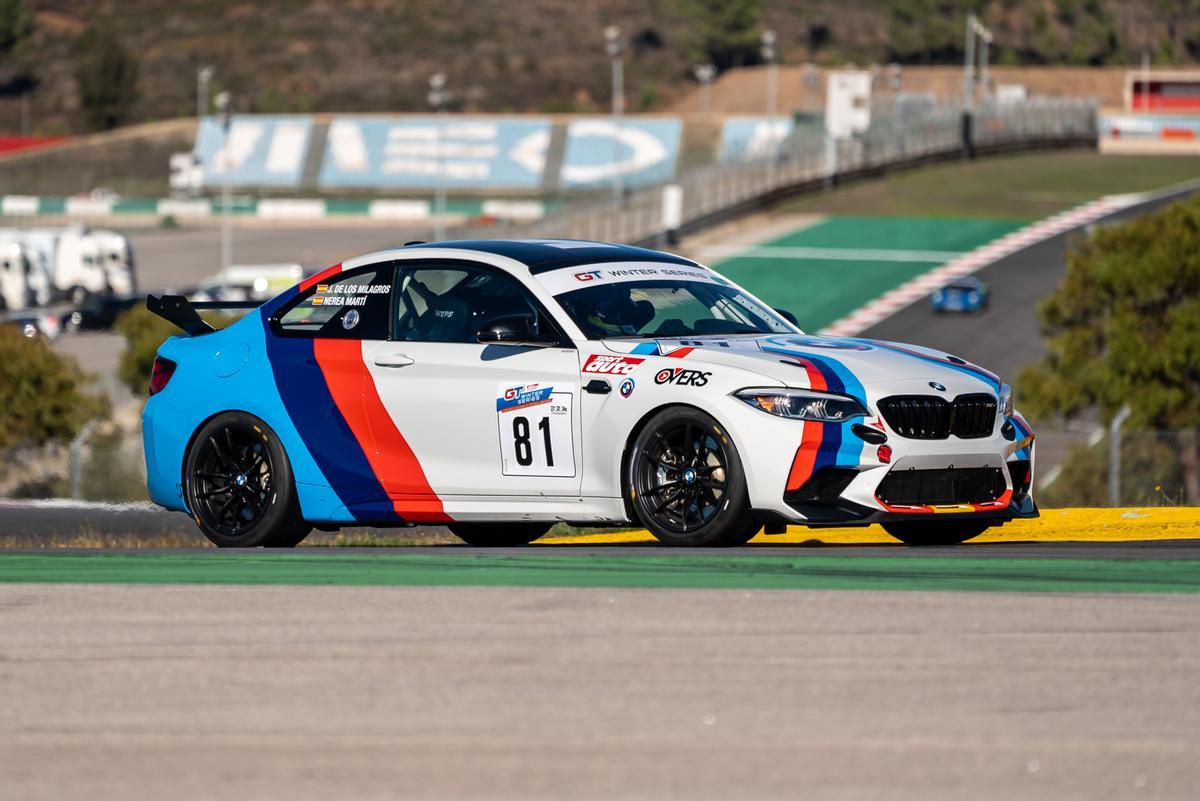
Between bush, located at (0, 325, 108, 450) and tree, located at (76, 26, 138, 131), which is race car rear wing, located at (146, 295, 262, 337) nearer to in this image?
bush, located at (0, 325, 108, 450)

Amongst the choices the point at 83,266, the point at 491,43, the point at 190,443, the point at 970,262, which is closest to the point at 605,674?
the point at 190,443

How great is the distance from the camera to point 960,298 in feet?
150

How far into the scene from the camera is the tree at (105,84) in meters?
152

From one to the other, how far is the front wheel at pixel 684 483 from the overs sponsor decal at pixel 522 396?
0.56 metres

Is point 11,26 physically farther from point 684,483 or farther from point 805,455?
point 805,455

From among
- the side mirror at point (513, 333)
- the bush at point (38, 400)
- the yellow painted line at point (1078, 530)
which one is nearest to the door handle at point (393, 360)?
the side mirror at point (513, 333)

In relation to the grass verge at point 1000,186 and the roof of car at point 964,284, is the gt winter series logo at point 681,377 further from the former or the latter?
the grass verge at point 1000,186

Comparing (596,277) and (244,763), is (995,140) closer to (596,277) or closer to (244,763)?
(596,277)

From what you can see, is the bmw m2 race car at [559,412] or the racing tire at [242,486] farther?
the racing tire at [242,486]

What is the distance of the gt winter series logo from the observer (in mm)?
9398

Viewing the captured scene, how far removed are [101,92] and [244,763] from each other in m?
152

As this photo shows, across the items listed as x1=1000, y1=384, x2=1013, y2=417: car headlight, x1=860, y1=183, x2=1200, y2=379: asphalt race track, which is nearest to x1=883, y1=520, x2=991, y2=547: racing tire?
x1=1000, y1=384, x2=1013, y2=417: car headlight

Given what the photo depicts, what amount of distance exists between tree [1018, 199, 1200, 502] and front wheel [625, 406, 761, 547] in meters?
26.1

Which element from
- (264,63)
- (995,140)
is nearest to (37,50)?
(264,63)
